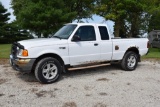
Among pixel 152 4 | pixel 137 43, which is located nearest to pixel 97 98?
pixel 137 43

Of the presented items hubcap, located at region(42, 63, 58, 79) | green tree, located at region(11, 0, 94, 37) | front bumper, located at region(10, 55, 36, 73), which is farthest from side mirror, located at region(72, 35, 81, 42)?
green tree, located at region(11, 0, 94, 37)

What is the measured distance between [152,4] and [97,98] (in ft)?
66.5

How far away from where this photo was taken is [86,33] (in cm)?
809

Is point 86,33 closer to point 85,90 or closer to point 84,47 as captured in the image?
point 84,47

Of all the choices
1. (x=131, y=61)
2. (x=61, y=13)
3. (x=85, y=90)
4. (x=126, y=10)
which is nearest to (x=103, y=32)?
(x=131, y=61)

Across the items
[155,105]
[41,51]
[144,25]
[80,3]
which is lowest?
[155,105]

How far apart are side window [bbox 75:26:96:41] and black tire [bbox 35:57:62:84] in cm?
133

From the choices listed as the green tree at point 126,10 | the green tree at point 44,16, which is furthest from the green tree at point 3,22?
the green tree at point 126,10

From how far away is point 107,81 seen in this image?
7543 mm

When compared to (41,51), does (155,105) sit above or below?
below

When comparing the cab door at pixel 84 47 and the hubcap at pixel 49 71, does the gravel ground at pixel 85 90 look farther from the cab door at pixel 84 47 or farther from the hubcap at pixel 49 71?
the cab door at pixel 84 47

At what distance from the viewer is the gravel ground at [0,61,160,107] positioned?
555 centimetres

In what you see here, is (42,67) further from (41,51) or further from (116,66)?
(116,66)

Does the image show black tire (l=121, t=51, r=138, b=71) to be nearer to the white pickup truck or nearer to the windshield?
the white pickup truck
